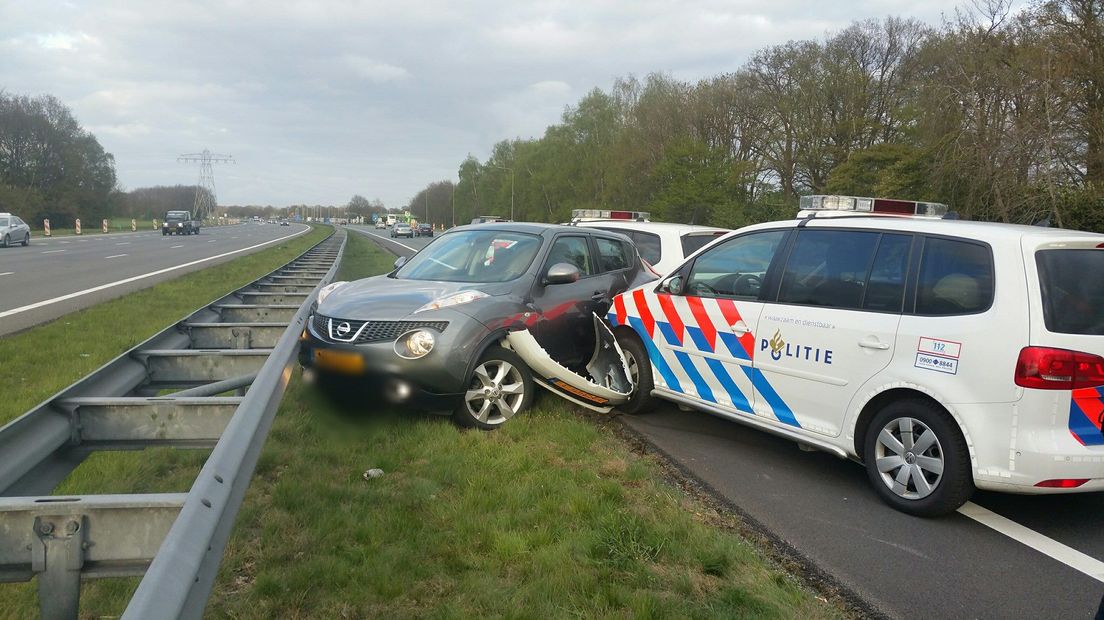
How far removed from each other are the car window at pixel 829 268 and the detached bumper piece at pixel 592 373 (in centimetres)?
169

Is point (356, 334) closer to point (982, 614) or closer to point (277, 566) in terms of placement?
point (277, 566)

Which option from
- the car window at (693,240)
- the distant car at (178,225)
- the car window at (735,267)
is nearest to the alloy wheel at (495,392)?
the car window at (735,267)

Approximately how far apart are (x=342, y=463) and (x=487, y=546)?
1505 millimetres

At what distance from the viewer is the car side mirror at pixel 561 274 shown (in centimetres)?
641

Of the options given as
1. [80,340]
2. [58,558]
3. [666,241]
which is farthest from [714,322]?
[80,340]

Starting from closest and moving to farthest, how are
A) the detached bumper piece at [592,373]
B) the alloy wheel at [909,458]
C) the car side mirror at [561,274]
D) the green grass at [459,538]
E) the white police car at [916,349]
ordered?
the green grass at [459,538] < the white police car at [916,349] < the alloy wheel at [909,458] < the detached bumper piece at [592,373] < the car side mirror at [561,274]

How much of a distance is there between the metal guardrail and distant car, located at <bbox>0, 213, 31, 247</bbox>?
105ft

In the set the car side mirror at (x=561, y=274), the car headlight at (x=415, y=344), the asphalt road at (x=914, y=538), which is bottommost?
the asphalt road at (x=914, y=538)

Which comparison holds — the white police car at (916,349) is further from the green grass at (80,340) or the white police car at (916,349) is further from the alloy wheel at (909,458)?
the green grass at (80,340)

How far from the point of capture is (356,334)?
5.67m

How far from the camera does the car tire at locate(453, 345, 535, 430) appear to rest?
5.71 metres

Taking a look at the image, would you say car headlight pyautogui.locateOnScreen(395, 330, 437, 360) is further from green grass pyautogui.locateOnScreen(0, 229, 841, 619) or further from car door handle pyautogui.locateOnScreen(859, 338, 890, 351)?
car door handle pyautogui.locateOnScreen(859, 338, 890, 351)

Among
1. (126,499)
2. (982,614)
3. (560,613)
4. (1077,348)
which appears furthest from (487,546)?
(1077,348)

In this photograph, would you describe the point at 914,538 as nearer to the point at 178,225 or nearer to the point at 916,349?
the point at 916,349
